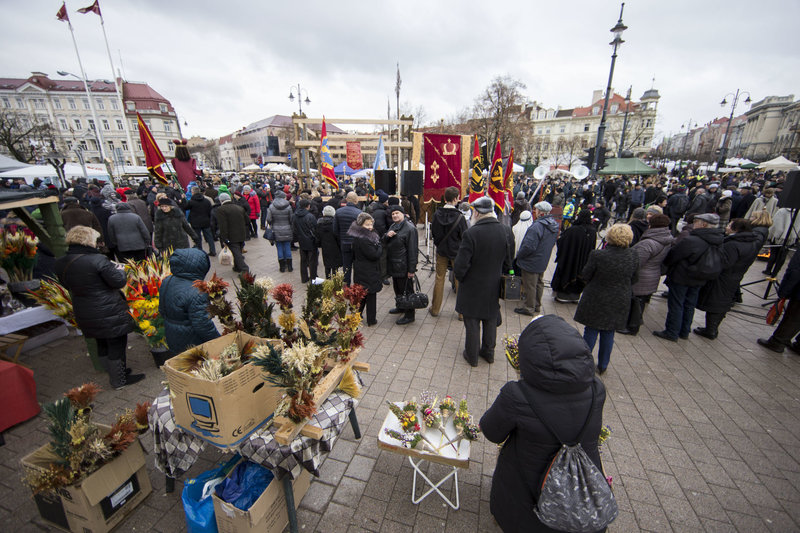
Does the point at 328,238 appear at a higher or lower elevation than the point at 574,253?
higher

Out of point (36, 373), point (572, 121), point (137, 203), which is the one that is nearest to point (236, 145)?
point (572, 121)

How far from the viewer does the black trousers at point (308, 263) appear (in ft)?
23.5

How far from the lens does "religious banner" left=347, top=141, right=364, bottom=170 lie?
12469 millimetres

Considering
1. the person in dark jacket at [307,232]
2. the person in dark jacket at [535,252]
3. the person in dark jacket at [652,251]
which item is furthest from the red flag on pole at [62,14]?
the person in dark jacket at [652,251]

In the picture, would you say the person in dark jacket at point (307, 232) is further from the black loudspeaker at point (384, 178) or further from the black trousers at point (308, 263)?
the black loudspeaker at point (384, 178)

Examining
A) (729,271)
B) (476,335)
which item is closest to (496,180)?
(476,335)

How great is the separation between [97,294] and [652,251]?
24.5 ft

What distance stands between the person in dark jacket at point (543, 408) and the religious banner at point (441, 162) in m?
6.81

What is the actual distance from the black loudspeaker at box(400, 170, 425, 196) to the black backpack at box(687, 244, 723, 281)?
6.99 meters

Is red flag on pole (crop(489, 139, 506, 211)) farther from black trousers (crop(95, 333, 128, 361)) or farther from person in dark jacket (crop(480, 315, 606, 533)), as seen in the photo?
black trousers (crop(95, 333, 128, 361))

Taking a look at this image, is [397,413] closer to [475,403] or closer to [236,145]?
[475,403]

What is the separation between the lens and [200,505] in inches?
80.6

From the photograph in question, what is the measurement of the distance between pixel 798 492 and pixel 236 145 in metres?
104

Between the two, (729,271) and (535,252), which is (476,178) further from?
(729,271)
